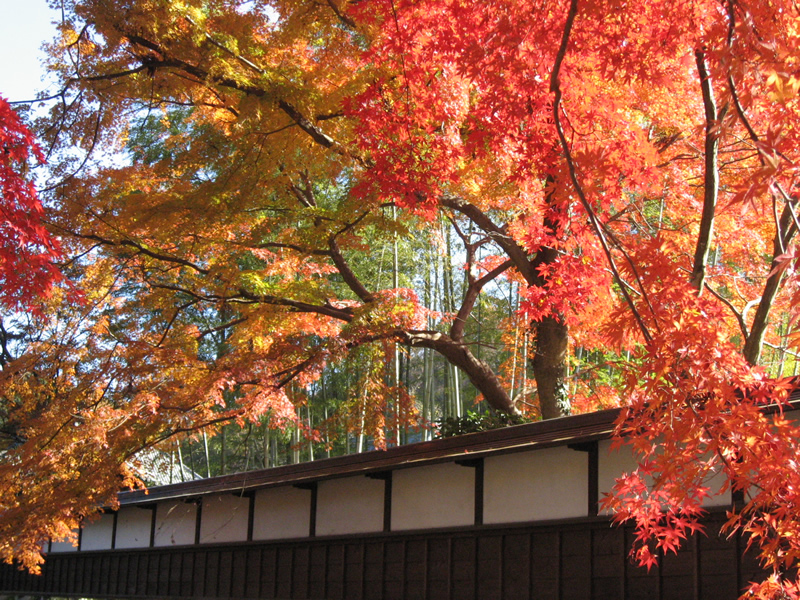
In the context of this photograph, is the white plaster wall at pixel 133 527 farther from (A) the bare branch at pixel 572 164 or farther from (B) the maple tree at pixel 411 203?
(A) the bare branch at pixel 572 164

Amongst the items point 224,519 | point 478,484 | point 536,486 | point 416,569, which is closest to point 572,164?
point 536,486

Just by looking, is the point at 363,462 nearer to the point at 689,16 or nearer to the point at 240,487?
the point at 240,487

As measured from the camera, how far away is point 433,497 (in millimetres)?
8438

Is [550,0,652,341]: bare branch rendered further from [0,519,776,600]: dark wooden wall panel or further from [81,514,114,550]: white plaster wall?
[81,514,114,550]: white plaster wall

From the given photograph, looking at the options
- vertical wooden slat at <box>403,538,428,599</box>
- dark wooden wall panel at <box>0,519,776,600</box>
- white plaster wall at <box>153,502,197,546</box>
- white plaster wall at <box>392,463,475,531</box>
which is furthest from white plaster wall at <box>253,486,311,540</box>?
vertical wooden slat at <box>403,538,428,599</box>

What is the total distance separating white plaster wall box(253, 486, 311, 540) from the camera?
33.6ft

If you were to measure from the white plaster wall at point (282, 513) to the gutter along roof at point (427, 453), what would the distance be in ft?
1.10

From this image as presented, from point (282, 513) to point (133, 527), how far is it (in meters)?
4.26

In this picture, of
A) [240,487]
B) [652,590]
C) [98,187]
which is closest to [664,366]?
[652,590]

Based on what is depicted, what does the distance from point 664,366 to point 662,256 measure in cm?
77

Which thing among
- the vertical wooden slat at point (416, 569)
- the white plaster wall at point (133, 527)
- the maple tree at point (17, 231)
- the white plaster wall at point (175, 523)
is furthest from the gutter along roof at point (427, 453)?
the maple tree at point (17, 231)

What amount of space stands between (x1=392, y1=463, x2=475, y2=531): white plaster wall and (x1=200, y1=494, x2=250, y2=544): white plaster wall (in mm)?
3343

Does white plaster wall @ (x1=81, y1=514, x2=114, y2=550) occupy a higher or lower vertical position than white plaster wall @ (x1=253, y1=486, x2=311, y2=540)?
lower

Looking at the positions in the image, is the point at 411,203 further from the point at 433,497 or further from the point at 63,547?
the point at 63,547
